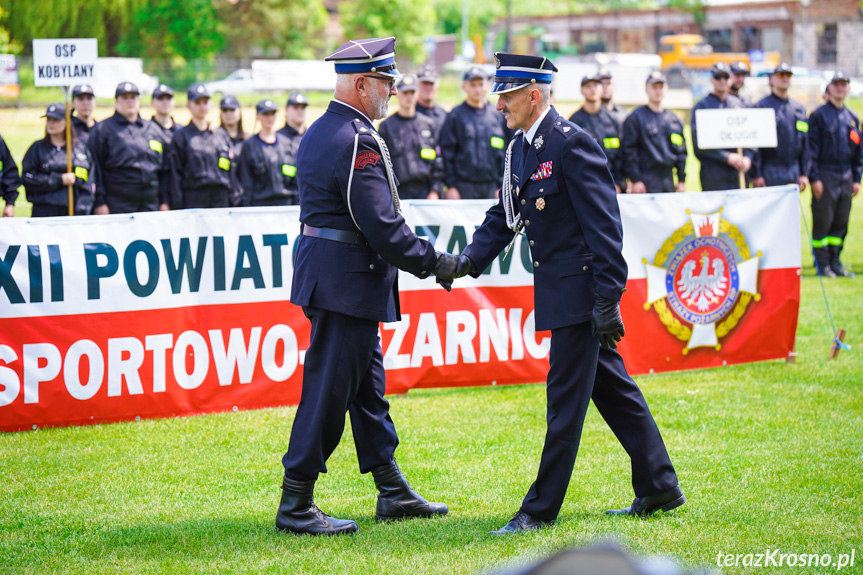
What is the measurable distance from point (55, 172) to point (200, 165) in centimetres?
155

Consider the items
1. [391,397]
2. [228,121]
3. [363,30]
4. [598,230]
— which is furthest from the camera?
[363,30]

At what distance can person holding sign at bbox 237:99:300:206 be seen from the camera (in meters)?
10.8

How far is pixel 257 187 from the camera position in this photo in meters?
10.9

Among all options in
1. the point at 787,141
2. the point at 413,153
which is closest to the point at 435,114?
the point at 413,153

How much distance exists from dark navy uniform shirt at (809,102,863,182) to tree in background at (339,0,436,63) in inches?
2359

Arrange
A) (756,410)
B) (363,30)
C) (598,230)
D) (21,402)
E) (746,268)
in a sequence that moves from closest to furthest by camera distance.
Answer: (598,230) → (21,402) → (756,410) → (746,268) → (363,30)

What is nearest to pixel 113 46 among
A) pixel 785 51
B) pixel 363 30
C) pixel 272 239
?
pixel 363 30

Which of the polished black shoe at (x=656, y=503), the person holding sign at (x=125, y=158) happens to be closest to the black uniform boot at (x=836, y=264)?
the person holding sign at (x=125, y=158)

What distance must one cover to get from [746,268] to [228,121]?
6579 mm

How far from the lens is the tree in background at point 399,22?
234 feet

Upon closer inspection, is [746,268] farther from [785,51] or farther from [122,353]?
[785,51]

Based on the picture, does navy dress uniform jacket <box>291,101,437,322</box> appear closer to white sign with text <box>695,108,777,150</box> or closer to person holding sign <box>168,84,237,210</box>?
person holding sign <box>168,84,237,210</box>

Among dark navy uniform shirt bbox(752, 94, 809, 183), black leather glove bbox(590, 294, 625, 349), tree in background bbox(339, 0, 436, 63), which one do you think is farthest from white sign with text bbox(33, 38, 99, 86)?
tree in background bbox(339, 0, 436, 63)

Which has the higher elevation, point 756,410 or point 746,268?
point 746,268
